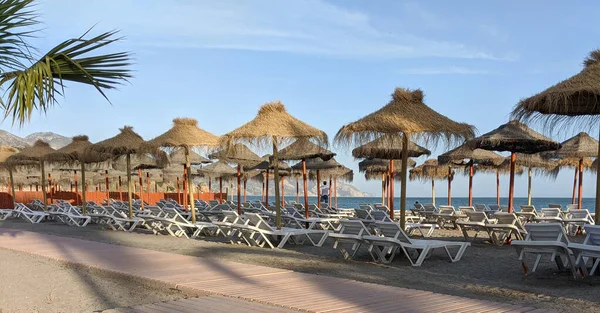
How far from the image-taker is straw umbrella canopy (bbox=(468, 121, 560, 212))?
34.9ft

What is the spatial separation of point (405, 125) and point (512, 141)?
2.76m

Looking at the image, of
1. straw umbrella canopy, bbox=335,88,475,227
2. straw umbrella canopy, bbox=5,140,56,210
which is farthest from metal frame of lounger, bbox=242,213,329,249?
straw umbrella canopy, bbox=5,140,56,210

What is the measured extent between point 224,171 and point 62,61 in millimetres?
16970

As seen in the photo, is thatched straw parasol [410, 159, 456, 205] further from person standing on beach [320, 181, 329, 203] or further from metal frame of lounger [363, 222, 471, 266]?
metal frame of lounger [363, 222, 471, 266]

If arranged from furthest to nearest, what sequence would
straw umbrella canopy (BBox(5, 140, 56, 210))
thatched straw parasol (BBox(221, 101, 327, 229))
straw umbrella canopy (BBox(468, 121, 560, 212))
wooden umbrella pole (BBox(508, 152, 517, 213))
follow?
1. straw umbrella canopy (BBox(5, 140, 56, 210))
2. wooden umbrella pole (BBox(508, 152, 517, 213))
3. straw umbrella canopy (BBox(468, 121, 560, 212))
4. thatched straw parasol (BBox(221, 101, 327, 229))

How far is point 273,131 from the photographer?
34.4 feet

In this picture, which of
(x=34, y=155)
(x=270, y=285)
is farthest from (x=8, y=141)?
(x=270, y=285)

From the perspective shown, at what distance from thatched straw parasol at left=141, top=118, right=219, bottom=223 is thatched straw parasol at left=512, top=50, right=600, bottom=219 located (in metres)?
7.00

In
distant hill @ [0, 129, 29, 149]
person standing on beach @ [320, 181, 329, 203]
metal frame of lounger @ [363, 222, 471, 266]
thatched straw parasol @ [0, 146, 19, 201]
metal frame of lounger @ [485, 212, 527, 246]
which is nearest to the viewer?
metal frame of lounger @ [363, 222, 471, 266]

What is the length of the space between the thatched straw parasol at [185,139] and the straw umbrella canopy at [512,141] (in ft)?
17.2

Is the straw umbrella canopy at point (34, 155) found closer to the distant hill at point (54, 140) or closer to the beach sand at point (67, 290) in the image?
the distant hill at point (54, 140)

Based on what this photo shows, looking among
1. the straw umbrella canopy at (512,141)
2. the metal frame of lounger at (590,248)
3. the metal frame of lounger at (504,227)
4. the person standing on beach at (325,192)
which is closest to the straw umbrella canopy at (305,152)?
the straw umbrella canopy at (512,141)

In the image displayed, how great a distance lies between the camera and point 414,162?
19.6 m

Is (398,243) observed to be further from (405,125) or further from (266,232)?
(266,232)
